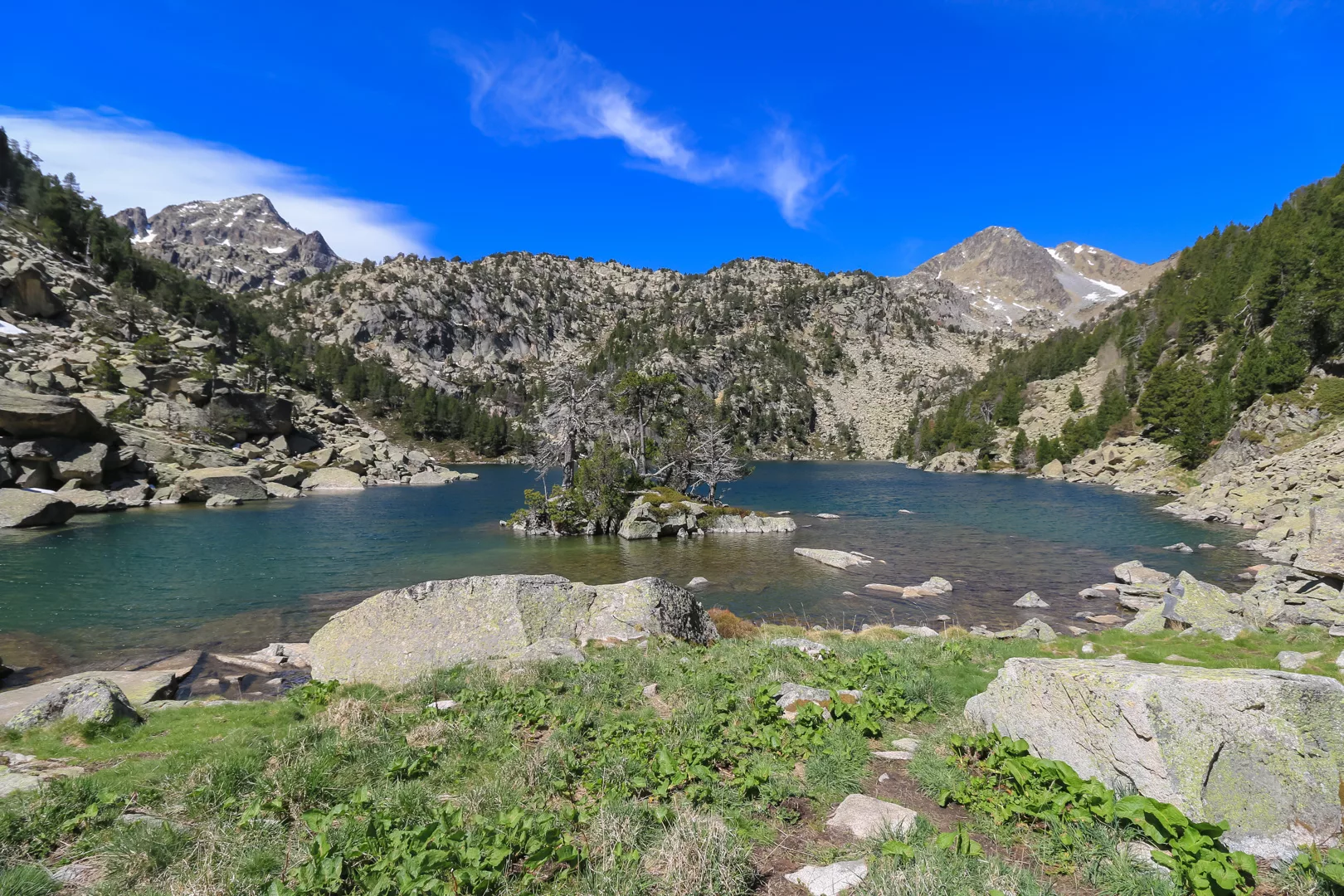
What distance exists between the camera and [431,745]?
7828 millimetres

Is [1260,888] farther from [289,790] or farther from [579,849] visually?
[289,790]

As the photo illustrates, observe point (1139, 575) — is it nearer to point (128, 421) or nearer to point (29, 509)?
point (29, 509)

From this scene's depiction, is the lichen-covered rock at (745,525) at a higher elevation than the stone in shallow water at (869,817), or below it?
below

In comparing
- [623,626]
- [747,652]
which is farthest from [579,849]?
[623,626]

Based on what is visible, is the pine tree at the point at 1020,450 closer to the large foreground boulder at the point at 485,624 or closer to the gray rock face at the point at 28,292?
the large foreground boulder at the point at 485,624

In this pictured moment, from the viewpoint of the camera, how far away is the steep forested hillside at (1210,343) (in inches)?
2469

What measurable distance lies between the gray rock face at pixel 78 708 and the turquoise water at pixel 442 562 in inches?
470

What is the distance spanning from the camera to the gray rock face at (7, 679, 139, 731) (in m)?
9.12

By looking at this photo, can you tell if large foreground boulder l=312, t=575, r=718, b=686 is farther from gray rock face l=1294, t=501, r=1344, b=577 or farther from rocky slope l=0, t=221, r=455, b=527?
rocky slope l=0, t=221, r=455, b=527

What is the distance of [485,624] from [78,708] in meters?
7.72

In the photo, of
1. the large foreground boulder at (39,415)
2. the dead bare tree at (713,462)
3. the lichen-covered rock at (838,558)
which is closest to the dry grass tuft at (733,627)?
the lichen-covered rock at (838,558)

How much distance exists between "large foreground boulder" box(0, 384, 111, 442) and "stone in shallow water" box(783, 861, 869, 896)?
71.9m

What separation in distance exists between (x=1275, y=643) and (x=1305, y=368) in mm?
73050

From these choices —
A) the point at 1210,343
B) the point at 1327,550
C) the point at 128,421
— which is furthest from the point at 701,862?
the point at 1210,343
